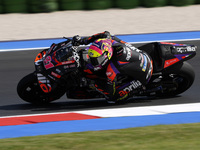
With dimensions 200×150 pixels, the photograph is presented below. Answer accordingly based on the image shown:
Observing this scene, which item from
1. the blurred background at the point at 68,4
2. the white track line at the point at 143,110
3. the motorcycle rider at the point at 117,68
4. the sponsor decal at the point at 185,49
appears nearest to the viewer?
the motorcycle rider at the point at 117,68

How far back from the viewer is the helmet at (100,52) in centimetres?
598

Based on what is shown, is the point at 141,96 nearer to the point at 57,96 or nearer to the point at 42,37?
the point at 57,96

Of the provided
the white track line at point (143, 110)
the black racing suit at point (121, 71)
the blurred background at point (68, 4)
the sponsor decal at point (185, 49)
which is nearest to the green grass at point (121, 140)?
the white track line at point (143, 110)

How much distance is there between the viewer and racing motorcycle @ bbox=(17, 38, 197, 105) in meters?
6.12

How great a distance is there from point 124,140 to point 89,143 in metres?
0.43

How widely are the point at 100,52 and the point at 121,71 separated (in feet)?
1.83

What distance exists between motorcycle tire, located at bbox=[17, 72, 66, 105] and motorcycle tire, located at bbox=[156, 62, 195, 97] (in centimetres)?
176

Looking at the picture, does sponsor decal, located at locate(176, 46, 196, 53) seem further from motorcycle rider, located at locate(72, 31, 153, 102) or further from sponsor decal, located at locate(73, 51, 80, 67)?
sponsor decal, located at locate(73, 51, 80, 67)


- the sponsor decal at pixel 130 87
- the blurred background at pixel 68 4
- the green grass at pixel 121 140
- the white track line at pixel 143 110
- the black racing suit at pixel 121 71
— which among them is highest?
the blurred background at pixel 68 4

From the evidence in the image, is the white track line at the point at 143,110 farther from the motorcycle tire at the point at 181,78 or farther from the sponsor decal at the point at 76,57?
the sponsor decal at the point at 76,57

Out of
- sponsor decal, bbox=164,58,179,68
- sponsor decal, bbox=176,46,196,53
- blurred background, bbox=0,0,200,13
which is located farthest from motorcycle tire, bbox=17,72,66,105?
blurred background, bbox=0,0,200,13

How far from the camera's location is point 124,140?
16.1 ft

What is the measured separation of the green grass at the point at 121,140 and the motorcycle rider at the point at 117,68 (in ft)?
3.68

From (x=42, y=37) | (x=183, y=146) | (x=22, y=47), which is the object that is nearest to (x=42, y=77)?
(x=183, y=146)
